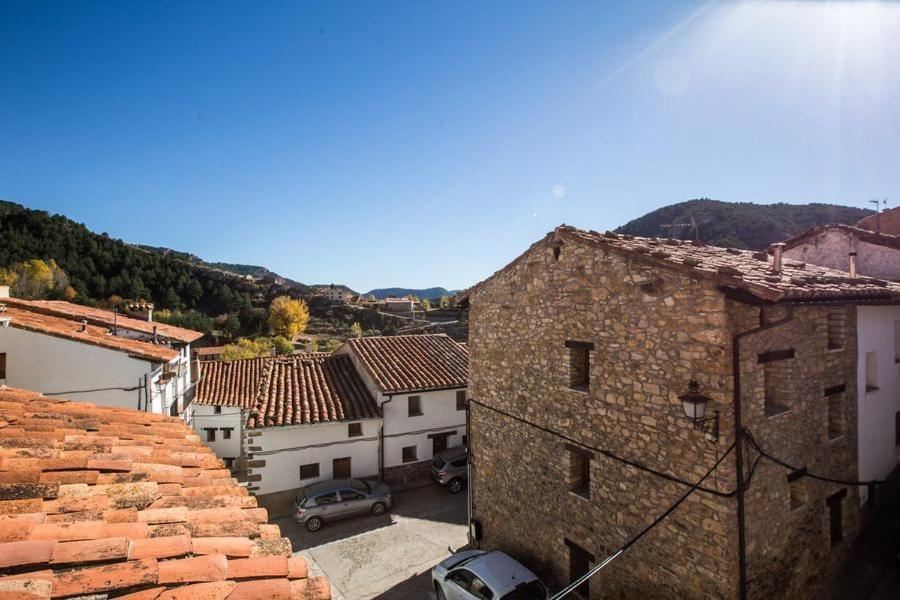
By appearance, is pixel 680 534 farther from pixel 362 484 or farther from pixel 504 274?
pixel 362 484

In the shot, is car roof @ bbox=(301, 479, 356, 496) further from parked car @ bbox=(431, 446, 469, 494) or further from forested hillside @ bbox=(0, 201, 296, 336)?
forested hillside @ bbox=(0, 201, 296, 336)

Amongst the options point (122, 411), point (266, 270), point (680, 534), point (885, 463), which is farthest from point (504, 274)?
point (266, 270)

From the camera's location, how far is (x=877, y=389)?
927cm

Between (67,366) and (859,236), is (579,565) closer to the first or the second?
(859,236)

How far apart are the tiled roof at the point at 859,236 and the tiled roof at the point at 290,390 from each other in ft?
53.0

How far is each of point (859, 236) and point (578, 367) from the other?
10.8 metres

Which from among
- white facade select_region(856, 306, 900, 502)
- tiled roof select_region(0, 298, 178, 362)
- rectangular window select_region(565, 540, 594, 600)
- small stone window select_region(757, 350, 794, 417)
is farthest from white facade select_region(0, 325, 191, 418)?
white facade select_region(856, 306, 900, 502)

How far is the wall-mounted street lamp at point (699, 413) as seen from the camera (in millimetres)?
6207

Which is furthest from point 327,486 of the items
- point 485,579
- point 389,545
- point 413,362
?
point 485,579

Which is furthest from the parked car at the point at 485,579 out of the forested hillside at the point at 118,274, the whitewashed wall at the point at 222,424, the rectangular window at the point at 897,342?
the forested hillside at the point at 118,274

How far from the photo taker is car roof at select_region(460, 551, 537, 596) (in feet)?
28.6

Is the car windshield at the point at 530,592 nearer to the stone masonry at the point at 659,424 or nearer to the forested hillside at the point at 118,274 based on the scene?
the stone masonry at the point at 659,424

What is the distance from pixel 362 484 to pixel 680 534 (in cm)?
1168

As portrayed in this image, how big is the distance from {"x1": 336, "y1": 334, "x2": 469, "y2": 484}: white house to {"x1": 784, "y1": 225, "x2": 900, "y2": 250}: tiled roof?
12384 mm
